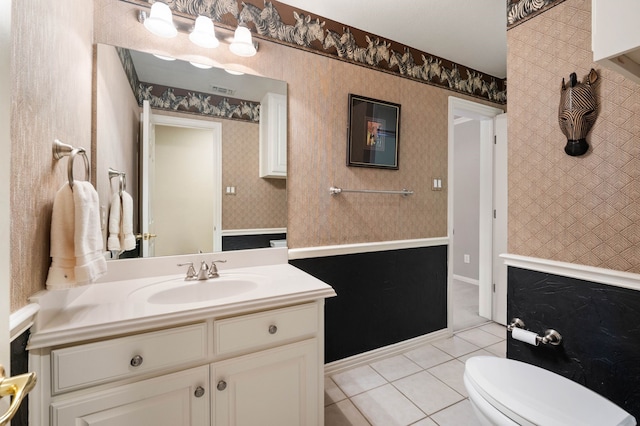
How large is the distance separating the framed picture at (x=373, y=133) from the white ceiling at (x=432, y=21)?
499 mm

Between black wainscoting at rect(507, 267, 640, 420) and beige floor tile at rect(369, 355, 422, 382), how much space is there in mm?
695

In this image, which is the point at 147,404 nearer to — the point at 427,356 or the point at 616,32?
the point at 616,32

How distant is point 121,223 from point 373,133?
1.66 m

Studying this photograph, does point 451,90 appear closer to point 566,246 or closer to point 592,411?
point 566,246

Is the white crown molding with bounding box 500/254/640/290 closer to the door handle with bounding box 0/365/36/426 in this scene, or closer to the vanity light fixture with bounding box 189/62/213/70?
the door handle with bounding box 0/365/36/426

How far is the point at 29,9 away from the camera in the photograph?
783 mm

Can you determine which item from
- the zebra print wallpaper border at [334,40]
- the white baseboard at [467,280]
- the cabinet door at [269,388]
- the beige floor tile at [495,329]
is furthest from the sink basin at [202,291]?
the white baseboard at [467,280]

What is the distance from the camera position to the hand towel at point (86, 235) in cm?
91

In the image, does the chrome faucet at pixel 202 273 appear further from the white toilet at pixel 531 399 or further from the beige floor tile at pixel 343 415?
the white toilet at pixel 531 399

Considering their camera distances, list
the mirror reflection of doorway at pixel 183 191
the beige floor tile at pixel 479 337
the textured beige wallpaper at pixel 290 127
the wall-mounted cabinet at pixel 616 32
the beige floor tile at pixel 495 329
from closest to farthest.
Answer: the wall-mounted cabinet at pixel 616 32 → the textured beige wallpaper at pixel 290 127 → the mirror reflection of doorway at pixel 183 191 → the beige floor tile at pixel 479 337 → the beige floor tile at pixel 495 329

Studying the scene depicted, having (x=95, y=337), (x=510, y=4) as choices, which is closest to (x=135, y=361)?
(x=95, y=337)

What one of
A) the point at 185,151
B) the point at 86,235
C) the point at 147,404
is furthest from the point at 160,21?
the point at 147,404

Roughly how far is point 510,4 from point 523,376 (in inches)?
76.1

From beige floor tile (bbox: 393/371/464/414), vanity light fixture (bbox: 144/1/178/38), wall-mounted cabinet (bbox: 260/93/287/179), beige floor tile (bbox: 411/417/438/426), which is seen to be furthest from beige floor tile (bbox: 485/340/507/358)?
vanity light fixture (bbox: 144/1/178/38)
